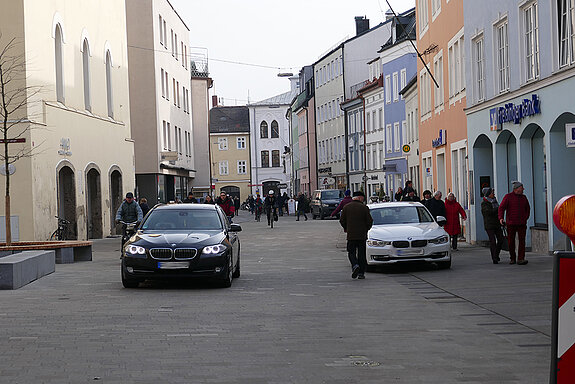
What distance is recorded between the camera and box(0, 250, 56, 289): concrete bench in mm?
16938

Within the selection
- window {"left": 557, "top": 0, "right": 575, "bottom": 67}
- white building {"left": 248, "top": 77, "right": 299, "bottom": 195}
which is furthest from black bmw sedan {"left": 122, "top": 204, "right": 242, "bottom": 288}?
white building {"left": 248, "top": 77, "right": 299, "bottom": 195}

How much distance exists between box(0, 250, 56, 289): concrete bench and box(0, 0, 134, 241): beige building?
9427 millimetres

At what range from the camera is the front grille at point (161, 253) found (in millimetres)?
16297

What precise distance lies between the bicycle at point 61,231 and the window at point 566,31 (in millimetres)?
17166

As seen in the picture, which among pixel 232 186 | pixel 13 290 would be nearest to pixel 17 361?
pixel 13 290

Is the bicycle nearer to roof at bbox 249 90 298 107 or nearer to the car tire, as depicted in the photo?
the car tire

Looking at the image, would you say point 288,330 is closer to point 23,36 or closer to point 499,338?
point 499,338

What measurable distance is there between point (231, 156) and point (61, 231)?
309 feet

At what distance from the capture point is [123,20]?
45125 mm

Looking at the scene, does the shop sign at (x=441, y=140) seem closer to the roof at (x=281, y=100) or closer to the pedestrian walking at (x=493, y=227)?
the pedestrian walking at (x=493, y=227)

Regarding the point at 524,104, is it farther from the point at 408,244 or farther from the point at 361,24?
the point at 361,24

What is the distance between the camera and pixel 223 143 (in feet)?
412

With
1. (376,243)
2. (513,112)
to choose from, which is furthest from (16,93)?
(513,112)

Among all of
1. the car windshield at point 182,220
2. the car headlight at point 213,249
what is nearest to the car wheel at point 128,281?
the car windshield at point 182,220
